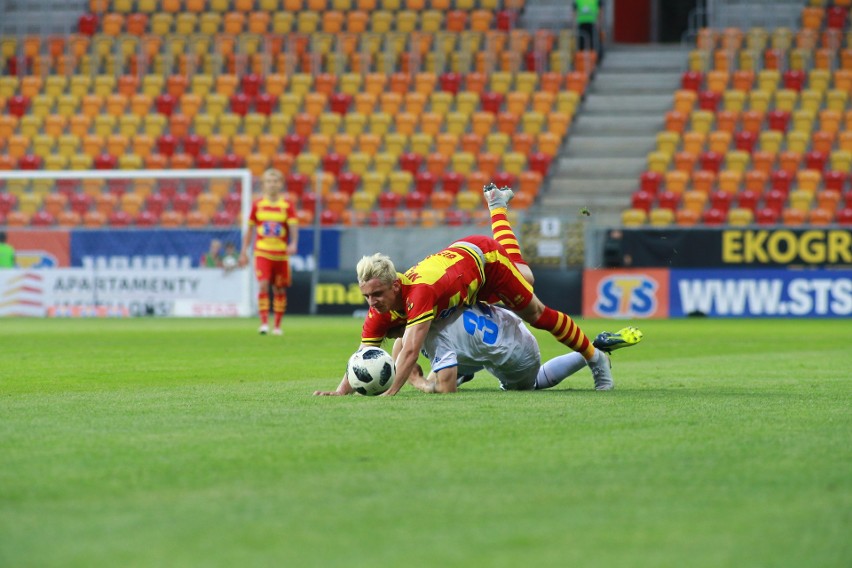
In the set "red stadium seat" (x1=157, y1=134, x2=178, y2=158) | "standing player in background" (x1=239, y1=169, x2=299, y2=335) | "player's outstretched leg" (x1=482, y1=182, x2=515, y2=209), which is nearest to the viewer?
"player's outstretched leg" (x1=482, y1=182, x2=515, y2=209)

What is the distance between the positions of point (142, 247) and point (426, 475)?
68.5 ft

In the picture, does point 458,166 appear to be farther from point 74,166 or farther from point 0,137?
point 0,137

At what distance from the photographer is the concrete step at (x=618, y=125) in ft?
99.6

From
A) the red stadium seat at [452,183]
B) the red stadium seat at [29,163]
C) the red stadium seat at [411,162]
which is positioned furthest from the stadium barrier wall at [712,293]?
the red stadium seat at [29,163]

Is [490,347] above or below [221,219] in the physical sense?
below

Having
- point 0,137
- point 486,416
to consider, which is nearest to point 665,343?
point 486,416

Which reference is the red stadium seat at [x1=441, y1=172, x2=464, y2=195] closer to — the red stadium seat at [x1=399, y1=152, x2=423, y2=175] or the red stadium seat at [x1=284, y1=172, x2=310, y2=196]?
the red stadium seat at [x1=399, y1=152, x2=423, y2=175]

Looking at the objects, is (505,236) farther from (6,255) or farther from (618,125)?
(618,125)

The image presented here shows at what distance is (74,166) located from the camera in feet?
97.2

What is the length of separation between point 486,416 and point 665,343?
379 inches

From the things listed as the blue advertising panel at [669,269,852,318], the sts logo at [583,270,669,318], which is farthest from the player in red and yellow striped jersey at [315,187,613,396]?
the blue advertising panel at [669,269,852,318]

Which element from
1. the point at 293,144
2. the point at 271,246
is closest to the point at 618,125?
the point at 293,144

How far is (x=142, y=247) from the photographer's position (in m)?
25.2

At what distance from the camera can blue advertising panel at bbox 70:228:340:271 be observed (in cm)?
2503
